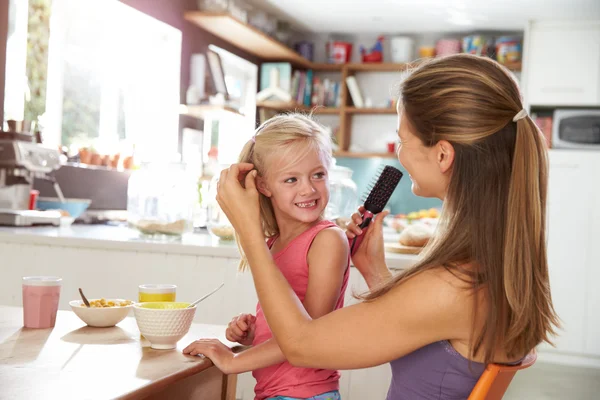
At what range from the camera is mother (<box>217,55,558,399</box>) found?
108 cm

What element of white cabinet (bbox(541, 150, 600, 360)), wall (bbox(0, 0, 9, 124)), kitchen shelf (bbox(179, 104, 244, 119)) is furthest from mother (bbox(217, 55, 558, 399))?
white cabinet (bbox(541, 150, 600, 360))

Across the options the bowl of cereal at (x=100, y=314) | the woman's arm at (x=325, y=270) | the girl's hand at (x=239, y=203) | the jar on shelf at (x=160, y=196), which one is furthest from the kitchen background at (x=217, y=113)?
the girl's hand at (x=239, y=203)

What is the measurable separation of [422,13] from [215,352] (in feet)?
16.3

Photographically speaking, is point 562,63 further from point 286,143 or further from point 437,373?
point 437,373

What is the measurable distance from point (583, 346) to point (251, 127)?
3226mm

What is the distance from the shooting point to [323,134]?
161 cm

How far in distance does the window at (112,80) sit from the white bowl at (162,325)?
2.81 m

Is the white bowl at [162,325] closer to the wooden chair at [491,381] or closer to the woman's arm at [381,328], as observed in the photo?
the woman's arm at [381,328]

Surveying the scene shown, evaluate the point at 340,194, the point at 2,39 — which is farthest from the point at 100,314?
the point at 2,39

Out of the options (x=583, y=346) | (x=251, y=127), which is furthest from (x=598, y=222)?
(x=251, y=127)

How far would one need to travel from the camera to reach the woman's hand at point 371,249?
1.53 metres

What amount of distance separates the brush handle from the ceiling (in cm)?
419

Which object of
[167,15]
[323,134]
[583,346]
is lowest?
[583,346]

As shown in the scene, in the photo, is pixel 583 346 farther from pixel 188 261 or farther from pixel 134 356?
pixel 134 356
